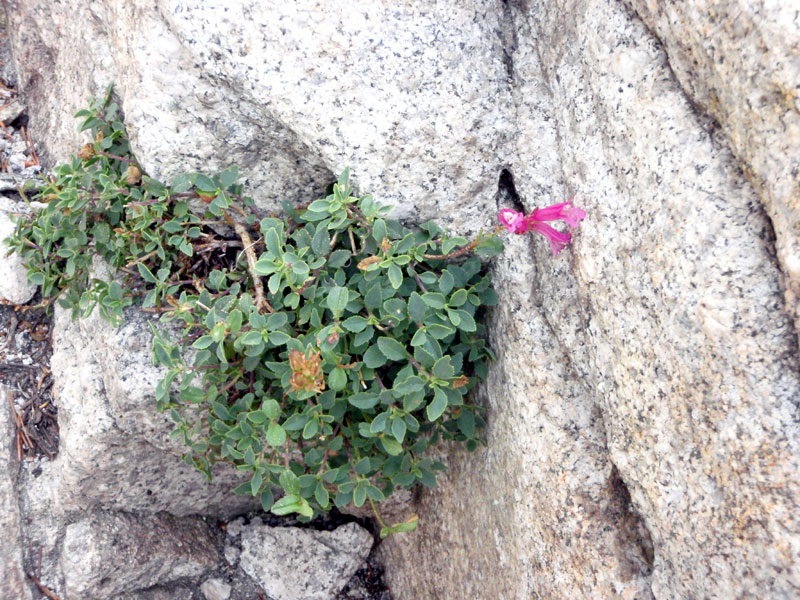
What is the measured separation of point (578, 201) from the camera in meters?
1.92

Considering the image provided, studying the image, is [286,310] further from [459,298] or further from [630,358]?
[630,358]

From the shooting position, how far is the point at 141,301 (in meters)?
2.54

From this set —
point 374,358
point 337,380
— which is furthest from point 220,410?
point 374,358

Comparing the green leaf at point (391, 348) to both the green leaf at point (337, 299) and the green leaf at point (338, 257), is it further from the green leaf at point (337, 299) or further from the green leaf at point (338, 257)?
the green leaf at point (338, 257)

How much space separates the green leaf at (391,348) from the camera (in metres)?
1.99

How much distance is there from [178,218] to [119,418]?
2.82 ft

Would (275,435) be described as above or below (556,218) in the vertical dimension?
below

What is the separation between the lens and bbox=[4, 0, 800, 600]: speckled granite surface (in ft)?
4.83

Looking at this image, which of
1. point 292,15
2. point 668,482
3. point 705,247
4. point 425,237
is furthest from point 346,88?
point 668,482

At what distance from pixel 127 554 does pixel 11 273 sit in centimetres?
136

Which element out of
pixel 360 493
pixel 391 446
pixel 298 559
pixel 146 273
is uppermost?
pixel 146 273

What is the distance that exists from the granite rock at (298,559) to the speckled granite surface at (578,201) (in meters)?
0.64

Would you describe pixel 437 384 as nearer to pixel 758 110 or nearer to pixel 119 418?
→ pixel 758 110

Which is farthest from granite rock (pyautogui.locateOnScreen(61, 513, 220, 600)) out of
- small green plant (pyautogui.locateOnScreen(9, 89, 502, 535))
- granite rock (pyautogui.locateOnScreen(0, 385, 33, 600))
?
small green plant (pyautogui.locateOnScreen(9, 89, 502, 535))
